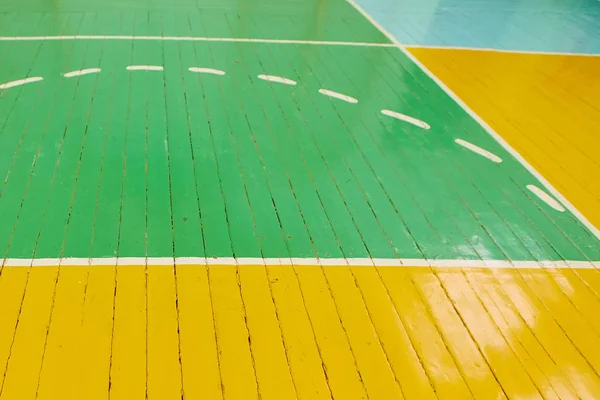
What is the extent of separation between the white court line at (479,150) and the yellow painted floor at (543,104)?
0.78 feet

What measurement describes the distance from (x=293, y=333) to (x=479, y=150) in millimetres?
2187

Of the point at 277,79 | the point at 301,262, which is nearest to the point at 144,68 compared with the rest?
the point at 277,79

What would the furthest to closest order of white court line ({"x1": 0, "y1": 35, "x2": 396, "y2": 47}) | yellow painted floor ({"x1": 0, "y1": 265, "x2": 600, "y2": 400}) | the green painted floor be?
white court line ({"x1": 0, "y1": 35, "x2": 396, "y2": 47})
the green painted floor
yellow painted floor ({"x1": 0, "y1": 265, "x2": 600, "y2": 400})

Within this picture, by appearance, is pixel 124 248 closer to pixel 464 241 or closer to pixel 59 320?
pixel 59 320

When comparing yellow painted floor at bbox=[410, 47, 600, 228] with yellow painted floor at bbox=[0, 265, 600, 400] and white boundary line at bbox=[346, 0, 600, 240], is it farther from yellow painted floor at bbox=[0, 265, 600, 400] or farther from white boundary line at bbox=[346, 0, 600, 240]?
yellow painted floor at bbox=[0, 265, 600, 400]

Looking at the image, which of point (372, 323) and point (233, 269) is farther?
point (233, 269)

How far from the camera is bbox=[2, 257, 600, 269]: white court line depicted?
2.64 m

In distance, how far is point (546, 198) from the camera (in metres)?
3.46

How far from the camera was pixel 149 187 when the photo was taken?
10.5ft

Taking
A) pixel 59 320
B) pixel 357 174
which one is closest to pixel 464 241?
pixel 357 174

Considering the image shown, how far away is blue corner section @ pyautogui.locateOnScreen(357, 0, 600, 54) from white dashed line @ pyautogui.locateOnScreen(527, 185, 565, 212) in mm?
2636

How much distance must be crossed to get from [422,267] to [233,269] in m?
0.98

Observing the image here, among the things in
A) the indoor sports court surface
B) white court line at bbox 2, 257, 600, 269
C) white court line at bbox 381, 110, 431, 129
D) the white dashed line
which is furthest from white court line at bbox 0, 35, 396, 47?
white court line at bbox 2, 257, 600, 269

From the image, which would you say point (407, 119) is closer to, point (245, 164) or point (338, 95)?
point (338, 95)
